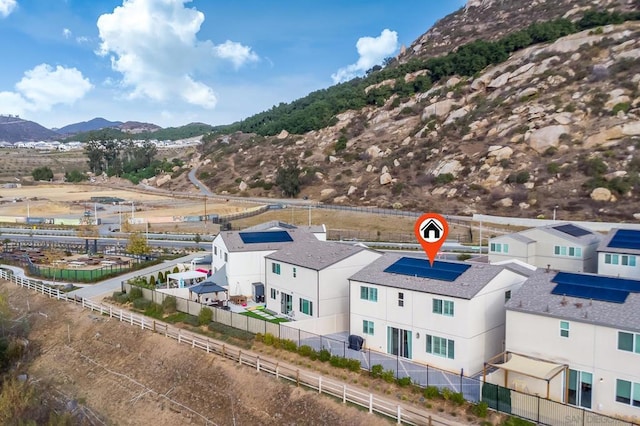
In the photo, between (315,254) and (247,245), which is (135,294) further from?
(315,254)

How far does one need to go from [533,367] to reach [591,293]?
4.91m

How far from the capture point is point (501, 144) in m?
102

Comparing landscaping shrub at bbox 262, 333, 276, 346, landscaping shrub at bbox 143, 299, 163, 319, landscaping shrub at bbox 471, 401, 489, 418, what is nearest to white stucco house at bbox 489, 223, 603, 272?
landscaping shrub at bbox 262, 333, 276, 346

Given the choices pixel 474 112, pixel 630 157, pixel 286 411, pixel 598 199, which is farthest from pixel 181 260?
pixel 474 112

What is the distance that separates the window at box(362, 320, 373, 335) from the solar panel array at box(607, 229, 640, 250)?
1961 centimetres

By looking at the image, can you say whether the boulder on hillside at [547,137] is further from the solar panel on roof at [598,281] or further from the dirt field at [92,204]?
the solar panel on roof at [598,281]

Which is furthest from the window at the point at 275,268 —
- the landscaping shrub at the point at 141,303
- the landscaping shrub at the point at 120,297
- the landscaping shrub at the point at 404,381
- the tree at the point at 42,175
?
the tree at the point at 42,175

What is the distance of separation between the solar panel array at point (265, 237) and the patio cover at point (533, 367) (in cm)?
2625

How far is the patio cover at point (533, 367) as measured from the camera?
23359mm

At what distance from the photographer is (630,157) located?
85.8m

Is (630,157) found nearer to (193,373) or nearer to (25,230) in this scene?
(193,373)

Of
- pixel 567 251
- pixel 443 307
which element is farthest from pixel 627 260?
pixel 443 307

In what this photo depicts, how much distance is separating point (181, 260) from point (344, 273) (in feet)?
97.6

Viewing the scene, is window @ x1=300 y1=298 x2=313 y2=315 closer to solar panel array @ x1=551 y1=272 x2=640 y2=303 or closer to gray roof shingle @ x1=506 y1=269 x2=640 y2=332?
gray roof shingle @ x1=506 y1=269 x2=640 y2=332
